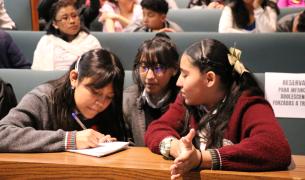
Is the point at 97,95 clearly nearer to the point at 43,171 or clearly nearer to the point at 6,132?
the point at 6,132

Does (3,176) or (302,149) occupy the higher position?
(3,176)

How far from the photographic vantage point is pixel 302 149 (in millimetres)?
2135

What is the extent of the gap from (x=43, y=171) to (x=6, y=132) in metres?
0.25

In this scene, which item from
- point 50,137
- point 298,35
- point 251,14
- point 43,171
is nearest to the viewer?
point 43,171

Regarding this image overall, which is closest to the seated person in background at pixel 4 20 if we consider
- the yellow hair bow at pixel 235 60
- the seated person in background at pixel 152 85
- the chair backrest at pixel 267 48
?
the chair backrest at pixel 267 48

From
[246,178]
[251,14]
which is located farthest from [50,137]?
[251,14]

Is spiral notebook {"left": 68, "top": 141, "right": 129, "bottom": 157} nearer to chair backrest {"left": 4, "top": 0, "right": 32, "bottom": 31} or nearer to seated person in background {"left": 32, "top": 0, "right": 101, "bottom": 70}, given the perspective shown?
seated person in background {"left": 32, "top": 0, "right": 101, "bottom": 70}

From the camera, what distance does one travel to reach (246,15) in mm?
3633

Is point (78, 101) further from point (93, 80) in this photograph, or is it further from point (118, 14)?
point (118, 14)

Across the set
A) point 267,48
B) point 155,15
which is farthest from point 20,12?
point 267,48

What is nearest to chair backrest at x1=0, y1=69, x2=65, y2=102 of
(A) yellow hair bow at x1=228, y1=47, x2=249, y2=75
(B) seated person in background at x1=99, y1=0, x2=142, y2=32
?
(A) yellow hair bow at x1=228, y1=47, x2=249, y2=75

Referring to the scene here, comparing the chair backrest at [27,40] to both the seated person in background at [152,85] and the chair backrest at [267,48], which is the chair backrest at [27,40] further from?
the seated person in background at [152,85]

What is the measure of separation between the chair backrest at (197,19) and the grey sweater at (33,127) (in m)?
2.45

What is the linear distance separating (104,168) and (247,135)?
16.4 inches
